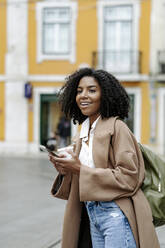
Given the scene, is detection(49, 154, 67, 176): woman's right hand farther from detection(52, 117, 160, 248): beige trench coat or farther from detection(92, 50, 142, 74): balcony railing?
detection(92, 50, 142, 74): balcony railing

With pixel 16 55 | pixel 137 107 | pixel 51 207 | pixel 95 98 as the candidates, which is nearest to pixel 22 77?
pixel 16 55

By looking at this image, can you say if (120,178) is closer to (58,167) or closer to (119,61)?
(58,167)

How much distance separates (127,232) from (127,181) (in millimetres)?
277

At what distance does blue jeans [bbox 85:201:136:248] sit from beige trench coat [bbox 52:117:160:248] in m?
0.03

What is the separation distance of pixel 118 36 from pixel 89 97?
716 inches

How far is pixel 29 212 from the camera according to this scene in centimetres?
754

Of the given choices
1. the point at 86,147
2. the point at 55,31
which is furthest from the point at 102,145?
the point at 55,31

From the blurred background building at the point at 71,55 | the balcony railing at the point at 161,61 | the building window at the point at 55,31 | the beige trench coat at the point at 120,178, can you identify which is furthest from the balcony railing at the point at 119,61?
the beige trench coat at the point at 120,178

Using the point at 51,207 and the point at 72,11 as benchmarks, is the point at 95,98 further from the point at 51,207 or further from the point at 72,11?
the point at 72,11

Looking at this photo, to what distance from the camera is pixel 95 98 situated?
2812 millimetres

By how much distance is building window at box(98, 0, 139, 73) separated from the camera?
20.0m

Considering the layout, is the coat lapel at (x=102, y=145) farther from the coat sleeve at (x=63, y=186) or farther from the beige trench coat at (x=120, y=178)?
the coat sleeve at (x=63, y=186)

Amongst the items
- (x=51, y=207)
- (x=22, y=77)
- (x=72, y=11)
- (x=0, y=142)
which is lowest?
(x=0, y=142)

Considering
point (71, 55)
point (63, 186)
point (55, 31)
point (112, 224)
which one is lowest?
point (112, 224)
